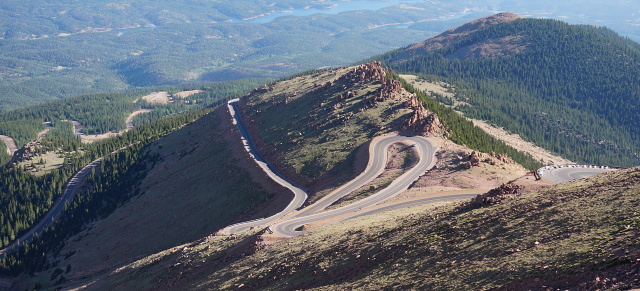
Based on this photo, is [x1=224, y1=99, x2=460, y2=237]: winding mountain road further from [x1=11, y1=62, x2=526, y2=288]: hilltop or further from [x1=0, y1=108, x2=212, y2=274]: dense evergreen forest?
[x1=0, y1=108, x2=212, y2=274]: dense evergreen forest

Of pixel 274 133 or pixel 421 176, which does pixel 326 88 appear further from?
pixel 421 176

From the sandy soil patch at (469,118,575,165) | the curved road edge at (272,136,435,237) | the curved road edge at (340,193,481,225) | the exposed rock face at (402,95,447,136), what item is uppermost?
the exposed rock face at (402,95,447,136)

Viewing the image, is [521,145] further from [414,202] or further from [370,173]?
[414,202]

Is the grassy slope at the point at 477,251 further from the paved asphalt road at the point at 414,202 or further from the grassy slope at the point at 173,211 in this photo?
the grassy slope at the point at 173,211

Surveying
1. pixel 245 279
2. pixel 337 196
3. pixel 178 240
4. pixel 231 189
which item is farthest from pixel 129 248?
pixel 245 279

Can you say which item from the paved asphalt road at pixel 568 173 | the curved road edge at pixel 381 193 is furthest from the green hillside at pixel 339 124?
the paved asphalt road at pixel 568 173

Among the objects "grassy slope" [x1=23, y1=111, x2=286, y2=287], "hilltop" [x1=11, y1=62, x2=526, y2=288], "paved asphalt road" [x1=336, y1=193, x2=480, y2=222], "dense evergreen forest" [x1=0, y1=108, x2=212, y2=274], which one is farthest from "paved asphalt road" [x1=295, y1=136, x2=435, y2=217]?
"dense evergreen forest" [x1=0, y1=108, x2=212, y2=274]
